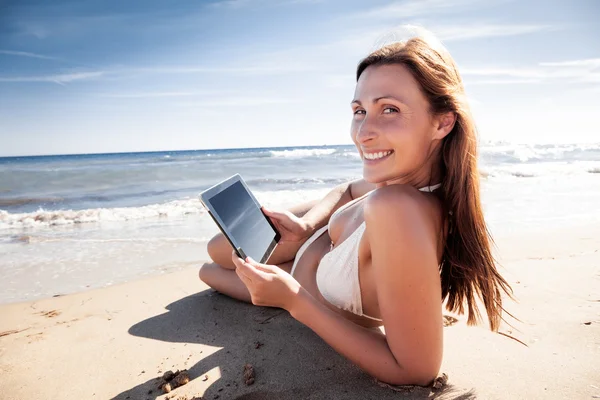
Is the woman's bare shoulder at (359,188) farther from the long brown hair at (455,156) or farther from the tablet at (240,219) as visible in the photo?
the long brown hair at (455,156)

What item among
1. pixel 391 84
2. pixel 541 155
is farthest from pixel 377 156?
pixel 541 155

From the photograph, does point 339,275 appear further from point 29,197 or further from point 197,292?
point 29,197

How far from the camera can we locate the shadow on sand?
1898mm

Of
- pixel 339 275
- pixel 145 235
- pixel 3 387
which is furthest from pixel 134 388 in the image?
pixel 145 235

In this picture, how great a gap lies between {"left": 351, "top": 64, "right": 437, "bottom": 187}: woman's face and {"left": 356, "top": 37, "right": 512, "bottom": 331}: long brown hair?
0.17ft

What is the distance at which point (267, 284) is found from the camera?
5.59 feet

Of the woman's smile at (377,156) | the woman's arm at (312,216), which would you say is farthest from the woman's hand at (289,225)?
the woman's smile at (377,156)

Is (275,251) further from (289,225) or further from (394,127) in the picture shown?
(394,127)

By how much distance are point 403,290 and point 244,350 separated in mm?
1311

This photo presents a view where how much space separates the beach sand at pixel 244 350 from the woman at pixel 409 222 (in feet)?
1.19

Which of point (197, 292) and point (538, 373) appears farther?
point (197, 292)

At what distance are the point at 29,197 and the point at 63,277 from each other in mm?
10841

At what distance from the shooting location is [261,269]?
5.72ft

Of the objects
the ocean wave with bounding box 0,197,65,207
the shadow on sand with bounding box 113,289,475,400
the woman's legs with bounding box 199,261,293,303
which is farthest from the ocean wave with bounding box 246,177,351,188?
the shadow on sand with bounding box 113,289,475,400
